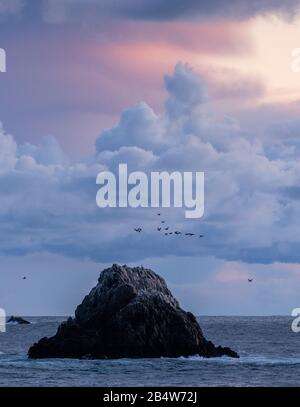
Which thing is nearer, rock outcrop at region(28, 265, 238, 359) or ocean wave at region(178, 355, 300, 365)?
rock outcrop at region(28, 265, 238, 359)

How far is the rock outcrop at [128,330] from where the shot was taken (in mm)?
116812

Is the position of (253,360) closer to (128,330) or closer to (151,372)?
(128,330)

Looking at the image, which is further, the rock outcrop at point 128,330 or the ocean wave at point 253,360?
the ocean wave at point 253,360

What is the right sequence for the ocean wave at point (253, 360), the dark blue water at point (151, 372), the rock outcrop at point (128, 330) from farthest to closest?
the ocean wave at point (253, 360) < the rock outcrop at point (128, 330) < the dark blue water at point (151, 372)

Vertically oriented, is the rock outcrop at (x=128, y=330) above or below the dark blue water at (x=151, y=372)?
above

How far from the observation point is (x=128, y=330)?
117 metres

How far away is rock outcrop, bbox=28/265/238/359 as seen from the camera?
11681 cm

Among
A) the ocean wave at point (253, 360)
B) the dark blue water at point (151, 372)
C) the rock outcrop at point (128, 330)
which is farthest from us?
the ocean wave at point (253, 360)

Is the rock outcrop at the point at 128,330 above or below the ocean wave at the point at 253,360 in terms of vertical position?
above

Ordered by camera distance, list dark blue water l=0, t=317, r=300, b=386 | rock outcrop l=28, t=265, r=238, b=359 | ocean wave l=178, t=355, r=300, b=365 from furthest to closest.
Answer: ocean wave l=178, t=355, r=300, b=365
rock outcrop l=28, t=265, r=238, b=359
dark blue water l=0, t=317, r=300, b=386

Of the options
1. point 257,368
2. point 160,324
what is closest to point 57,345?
point 160,324
